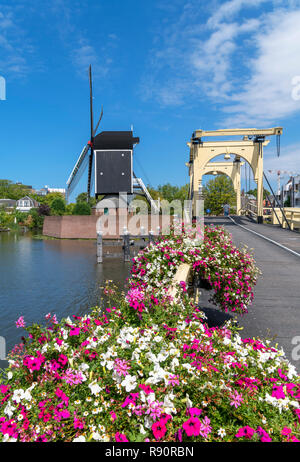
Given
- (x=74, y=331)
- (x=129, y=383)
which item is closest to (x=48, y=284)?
(x=74, y=331)

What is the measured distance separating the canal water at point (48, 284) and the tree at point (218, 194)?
36056 mm

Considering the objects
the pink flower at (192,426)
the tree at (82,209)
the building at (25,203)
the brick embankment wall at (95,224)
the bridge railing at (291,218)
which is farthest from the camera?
the building at (25,203)

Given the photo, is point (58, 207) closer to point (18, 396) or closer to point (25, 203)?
point (25, 203)

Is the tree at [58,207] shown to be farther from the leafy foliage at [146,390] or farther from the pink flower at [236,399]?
the pink flower at [236,399]

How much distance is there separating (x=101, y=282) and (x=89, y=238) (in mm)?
23977

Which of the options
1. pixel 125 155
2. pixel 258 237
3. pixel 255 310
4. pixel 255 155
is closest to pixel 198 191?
pixel 255 155

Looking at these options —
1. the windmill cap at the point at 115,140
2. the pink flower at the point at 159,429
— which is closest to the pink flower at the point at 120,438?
the pink flower at the point at 159,429

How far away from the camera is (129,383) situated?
7.39 ft

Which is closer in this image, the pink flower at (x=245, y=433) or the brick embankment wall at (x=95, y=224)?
the pink flower at (x=245, y=433)

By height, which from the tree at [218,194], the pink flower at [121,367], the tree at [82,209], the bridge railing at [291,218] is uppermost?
the tree at [218,194]

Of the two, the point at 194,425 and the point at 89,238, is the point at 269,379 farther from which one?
the point at 89,238

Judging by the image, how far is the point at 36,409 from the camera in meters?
2.24

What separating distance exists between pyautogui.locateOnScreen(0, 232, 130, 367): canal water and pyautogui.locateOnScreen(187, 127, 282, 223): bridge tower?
12.5 m

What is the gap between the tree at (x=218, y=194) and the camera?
5644cm
